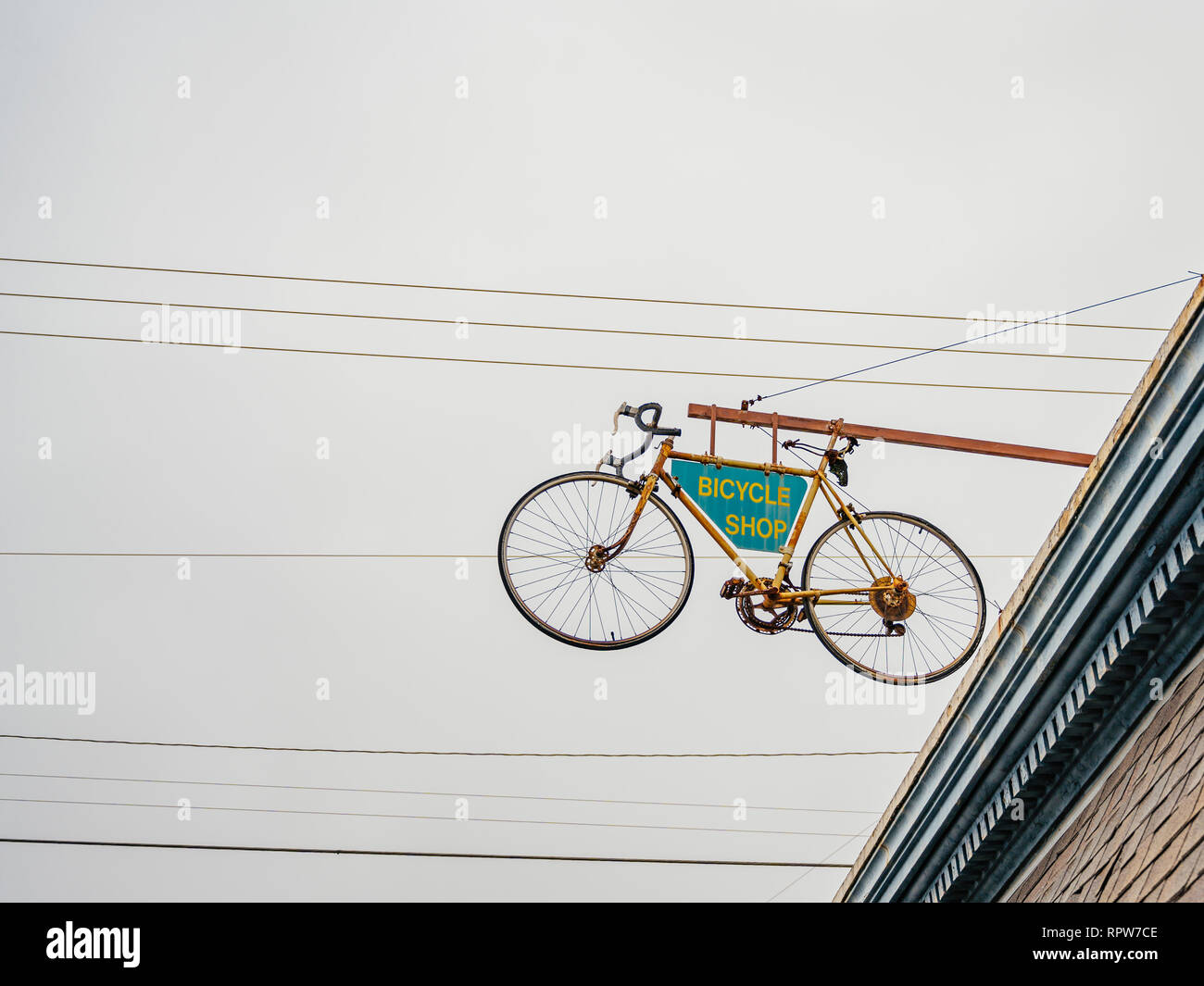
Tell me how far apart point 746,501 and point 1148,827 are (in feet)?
12.7

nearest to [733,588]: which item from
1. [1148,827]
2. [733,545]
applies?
[733,545]

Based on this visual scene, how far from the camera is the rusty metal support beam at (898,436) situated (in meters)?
10.2

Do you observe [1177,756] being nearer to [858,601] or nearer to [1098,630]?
[1098,630]

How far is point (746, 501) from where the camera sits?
10.1 metres

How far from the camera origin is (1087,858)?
7.71 meters

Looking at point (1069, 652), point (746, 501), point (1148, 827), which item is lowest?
point (1148, 827)

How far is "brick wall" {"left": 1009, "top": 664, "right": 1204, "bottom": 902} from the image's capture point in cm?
644

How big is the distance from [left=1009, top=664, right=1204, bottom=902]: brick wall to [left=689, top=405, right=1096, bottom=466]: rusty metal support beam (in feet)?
9.43

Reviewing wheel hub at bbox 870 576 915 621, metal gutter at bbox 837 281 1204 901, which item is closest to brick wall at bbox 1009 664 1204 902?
metal gutter at bbox 837 281 1204 901

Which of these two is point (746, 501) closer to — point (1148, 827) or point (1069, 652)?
point (1069, 652)

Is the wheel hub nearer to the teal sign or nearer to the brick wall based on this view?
the teal sign
